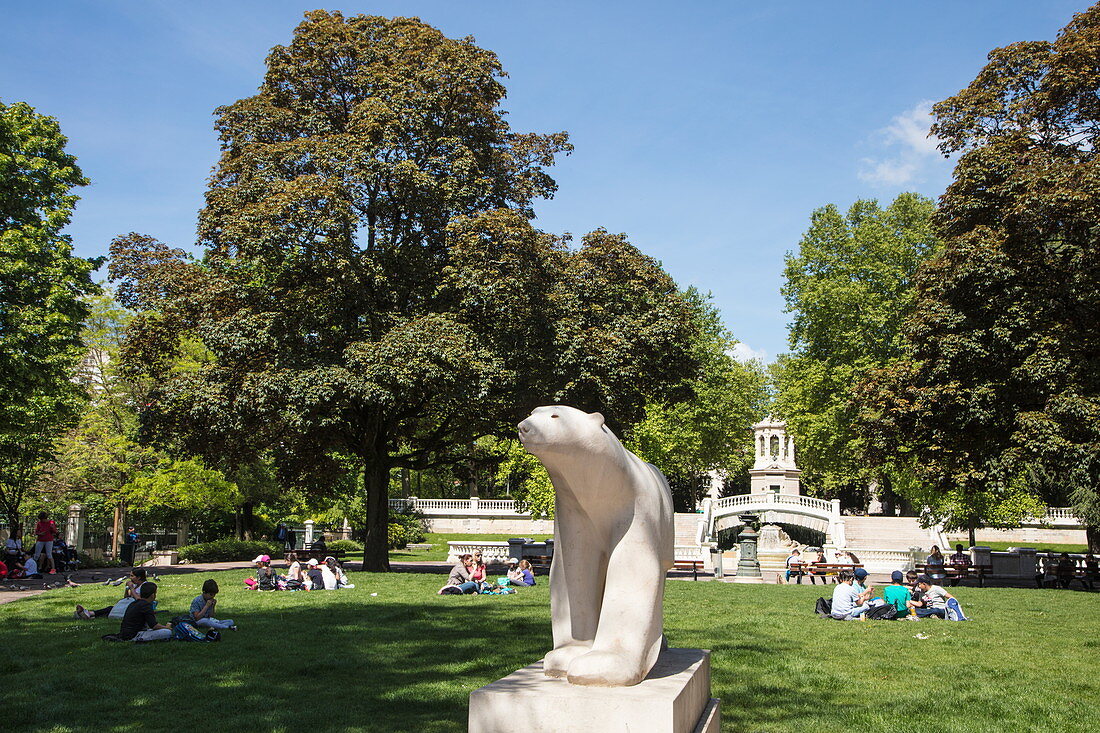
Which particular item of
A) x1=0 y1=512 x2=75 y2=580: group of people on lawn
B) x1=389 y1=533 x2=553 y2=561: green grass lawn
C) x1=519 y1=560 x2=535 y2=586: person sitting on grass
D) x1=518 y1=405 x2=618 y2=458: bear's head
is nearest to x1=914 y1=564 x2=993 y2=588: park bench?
x1=519 y1=560 x2=535 y2=586: person sitting on grass

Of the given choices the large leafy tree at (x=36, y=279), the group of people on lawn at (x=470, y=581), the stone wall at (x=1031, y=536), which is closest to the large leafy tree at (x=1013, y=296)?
the group of people on lawn at (x=470, y=581)

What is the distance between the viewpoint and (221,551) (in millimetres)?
30062

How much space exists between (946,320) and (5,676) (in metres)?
20.4

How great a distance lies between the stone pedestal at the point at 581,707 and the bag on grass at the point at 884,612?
1008 centimetres

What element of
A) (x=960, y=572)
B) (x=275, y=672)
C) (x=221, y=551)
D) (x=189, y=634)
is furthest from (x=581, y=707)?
(x=221, y=551)

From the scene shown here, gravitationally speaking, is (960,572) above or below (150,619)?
below

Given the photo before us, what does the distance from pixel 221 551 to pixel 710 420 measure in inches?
1265

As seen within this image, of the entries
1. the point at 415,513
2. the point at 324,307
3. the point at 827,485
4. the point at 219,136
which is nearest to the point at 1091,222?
the point at 324,307

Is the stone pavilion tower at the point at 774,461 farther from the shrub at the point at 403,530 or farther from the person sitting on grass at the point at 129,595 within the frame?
the person sitting on grass at the point at 129,595

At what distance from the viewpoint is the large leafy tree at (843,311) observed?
138 ft

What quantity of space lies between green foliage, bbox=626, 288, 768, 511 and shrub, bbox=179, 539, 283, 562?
2178cm

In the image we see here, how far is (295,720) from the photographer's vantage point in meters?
6.96

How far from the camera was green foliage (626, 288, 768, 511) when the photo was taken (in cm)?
4906

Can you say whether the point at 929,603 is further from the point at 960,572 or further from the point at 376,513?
the point at 376,513
